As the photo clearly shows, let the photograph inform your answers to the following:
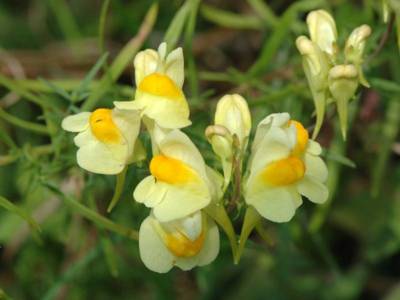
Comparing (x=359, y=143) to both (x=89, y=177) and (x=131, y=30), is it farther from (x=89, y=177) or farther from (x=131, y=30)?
Answer: (x=89, y=177)

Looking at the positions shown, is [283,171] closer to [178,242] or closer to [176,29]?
[178,242]

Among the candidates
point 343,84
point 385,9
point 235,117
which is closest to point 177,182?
point 235,117

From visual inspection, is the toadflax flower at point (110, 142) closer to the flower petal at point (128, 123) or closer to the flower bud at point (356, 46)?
the flower petal at point (128, 123)

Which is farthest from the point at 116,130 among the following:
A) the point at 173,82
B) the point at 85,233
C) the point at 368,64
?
the point at 85,233

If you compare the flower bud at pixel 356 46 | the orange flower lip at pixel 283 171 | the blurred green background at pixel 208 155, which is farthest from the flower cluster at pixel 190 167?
the blurred green background at pixel 208 155

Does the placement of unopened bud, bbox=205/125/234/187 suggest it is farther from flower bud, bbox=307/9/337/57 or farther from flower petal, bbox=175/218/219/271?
flower bud, bbox=307/9/337/57

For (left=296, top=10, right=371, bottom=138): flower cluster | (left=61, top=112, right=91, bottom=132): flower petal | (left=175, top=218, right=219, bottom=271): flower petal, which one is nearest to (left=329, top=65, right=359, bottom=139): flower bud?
(left=296, top=10, right=371, bottom=138): flower cluster

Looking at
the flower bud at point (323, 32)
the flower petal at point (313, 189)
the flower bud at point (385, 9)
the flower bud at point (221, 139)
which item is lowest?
the flower petal at point (313, 189)
